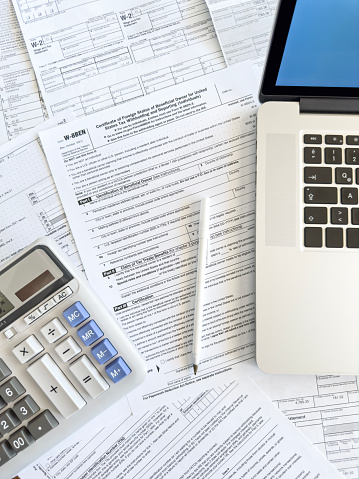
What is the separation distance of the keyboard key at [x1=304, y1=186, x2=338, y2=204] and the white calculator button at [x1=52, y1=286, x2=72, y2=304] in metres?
0.26

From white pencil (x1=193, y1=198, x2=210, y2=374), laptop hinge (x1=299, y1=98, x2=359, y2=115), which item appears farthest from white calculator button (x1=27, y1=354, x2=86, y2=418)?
laptop hinge (x1=299, y1=98, x2=359, y2=115)

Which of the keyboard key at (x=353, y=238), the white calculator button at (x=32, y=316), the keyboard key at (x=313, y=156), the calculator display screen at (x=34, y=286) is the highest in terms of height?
the keyboard key at (x=313, y=156)

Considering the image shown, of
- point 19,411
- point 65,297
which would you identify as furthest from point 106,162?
Result: point 19,411

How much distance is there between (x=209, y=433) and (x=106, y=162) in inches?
12.8

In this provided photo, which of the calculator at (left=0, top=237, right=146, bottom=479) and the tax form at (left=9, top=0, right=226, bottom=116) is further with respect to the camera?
the tax form at (left=9, top=0, right=226, bottom=116)

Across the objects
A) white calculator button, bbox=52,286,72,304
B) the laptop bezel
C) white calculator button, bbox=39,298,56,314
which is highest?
the laptop bezel

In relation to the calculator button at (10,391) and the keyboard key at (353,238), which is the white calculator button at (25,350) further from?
the keyboard key at (353,238)

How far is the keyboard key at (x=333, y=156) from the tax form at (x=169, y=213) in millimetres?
83

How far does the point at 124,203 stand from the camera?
0.54 meters

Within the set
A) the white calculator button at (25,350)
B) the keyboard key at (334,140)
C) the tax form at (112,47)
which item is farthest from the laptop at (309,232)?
the white calculator button at (25,350)

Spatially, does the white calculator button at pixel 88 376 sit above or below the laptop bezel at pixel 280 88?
below

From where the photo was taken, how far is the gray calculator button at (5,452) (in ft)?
1.47

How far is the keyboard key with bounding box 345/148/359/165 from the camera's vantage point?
0.50 meters

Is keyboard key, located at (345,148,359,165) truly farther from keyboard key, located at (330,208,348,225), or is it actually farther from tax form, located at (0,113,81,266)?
tax form, located at (0,113,81,266)
